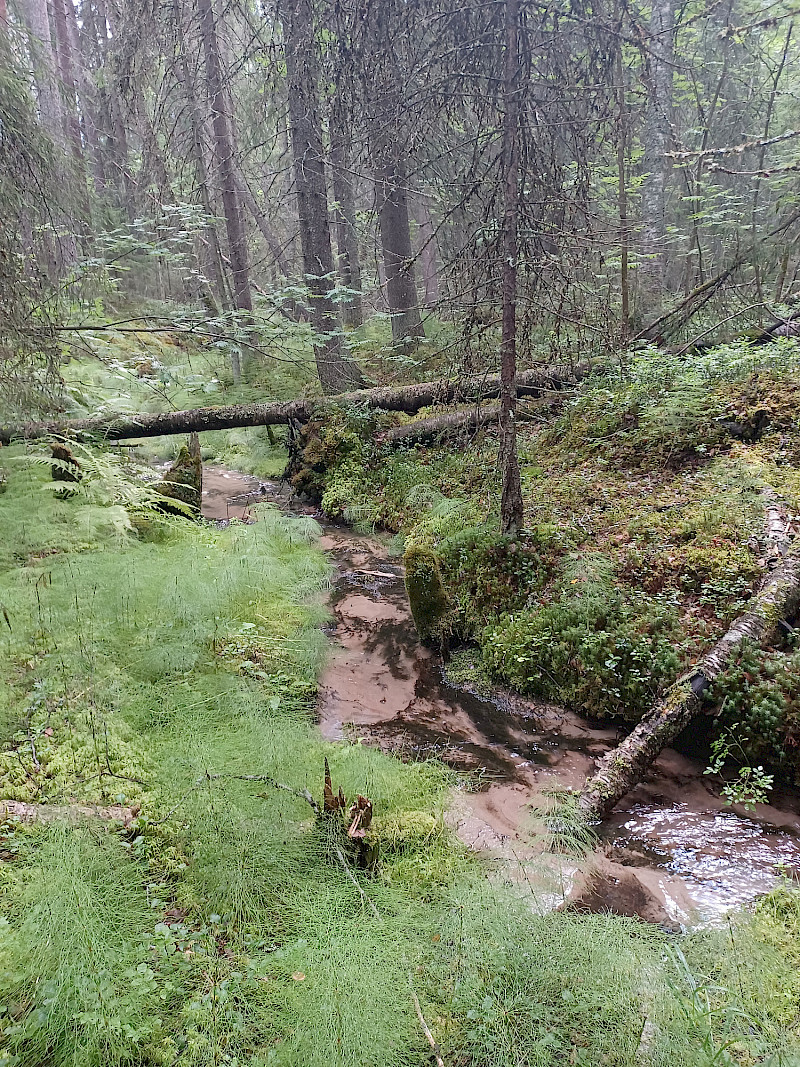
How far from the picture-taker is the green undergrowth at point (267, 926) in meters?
2.36

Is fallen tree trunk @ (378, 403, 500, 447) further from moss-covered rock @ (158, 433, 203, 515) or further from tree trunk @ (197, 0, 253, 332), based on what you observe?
tree trunk @ (197, 0, 253, 332)

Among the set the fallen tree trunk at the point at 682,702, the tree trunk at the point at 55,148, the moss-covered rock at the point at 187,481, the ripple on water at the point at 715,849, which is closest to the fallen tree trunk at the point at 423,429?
the moss-covered rock at the point at 187,481

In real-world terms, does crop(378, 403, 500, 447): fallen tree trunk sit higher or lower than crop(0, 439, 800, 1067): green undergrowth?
higher

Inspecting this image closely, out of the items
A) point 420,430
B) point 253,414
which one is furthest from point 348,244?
point 420,430

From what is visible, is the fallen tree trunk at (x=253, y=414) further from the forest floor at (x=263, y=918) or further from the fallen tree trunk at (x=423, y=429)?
the forest floor at (x=263, y=918)

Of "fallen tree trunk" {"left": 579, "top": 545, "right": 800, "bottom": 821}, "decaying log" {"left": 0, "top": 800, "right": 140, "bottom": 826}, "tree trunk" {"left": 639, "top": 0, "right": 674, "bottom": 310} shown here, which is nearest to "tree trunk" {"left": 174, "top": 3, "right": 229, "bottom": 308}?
"decaying log" {"left": 0, "top": 800, "right": 140, "bottom": 826}

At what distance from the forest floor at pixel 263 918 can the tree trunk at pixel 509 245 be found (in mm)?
2492

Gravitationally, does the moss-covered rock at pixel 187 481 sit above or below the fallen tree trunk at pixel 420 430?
below

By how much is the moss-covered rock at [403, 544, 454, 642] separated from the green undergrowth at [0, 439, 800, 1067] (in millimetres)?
2035

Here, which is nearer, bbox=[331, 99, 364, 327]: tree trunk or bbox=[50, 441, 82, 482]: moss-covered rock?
bbox=[50, 441, 82, 482]: moss-covered rock

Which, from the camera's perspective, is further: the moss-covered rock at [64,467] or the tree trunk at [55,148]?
the moss-covered rock at [64,467]

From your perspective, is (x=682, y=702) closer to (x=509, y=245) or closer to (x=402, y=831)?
(x=402, y=831)

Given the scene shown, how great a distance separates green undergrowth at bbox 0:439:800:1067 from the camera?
2.36m

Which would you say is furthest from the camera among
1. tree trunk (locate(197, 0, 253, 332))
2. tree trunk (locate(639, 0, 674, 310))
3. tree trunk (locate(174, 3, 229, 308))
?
tree trunk (locate(197, 0, 253, 332))
